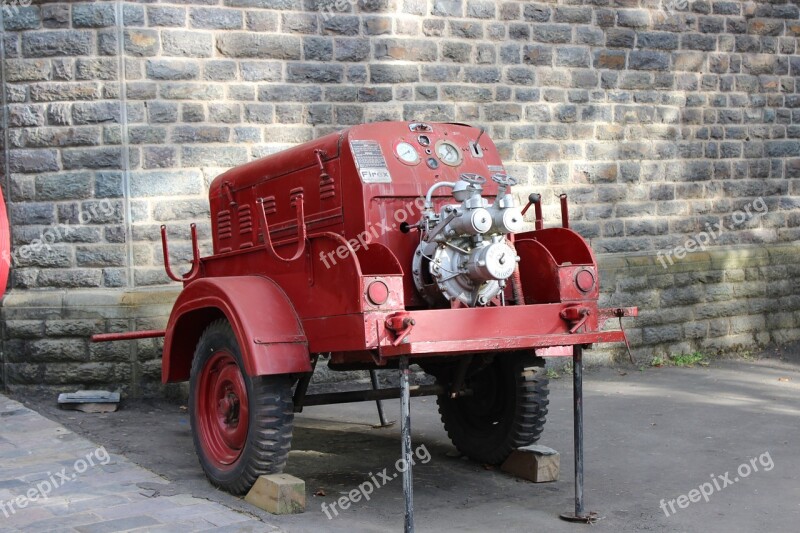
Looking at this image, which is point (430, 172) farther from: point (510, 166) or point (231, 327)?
point (510, 166)

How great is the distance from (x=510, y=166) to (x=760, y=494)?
5.33 metres

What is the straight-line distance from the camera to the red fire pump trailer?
16.6 feet

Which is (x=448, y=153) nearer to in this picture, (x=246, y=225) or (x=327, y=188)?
(x=327, y=188)

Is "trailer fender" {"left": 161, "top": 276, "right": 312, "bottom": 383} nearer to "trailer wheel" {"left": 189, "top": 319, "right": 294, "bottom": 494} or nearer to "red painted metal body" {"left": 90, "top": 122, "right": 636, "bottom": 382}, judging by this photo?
"red painted metal body" {"left": 90, "top": 122, "right": 636, "bottom": 382}

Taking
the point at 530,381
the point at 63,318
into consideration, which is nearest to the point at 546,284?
the point at 530,381

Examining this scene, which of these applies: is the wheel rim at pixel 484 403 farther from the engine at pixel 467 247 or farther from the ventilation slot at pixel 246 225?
the ventilation slot at pixel 246 225

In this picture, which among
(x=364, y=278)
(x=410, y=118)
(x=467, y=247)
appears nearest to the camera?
(x=364, y=278)

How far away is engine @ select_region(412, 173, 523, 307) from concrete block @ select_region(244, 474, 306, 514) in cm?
132

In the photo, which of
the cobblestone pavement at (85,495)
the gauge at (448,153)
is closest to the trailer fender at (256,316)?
the cobblestone pavement at (85,495)

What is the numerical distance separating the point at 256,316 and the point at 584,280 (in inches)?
76.0

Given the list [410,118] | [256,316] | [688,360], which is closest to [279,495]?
[256,316]

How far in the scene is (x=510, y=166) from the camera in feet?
34.4

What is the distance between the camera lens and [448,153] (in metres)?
6.09

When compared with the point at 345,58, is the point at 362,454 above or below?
below
